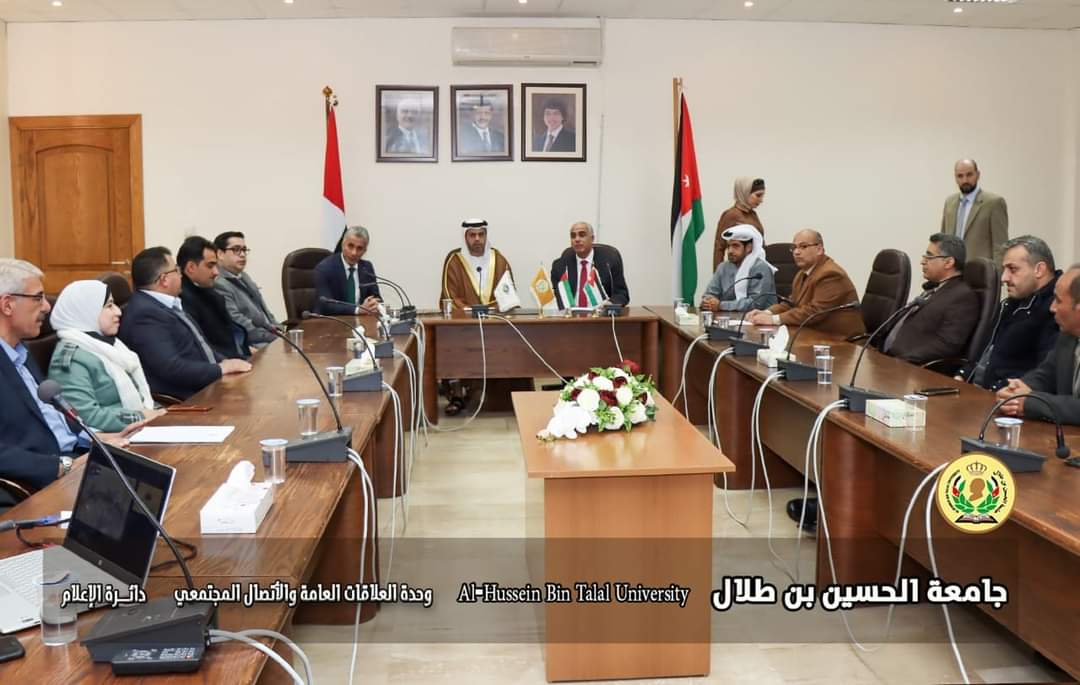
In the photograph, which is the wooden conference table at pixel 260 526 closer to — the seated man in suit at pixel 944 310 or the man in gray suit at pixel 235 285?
the man in gray suit at pixel 235 285

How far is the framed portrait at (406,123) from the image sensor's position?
7.41 meters

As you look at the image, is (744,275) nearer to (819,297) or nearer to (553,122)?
(819,297)

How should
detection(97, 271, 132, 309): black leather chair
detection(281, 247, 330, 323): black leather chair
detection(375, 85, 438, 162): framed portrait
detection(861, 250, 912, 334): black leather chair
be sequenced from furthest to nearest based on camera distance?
detection(375, 85, 438, 162): framed portrait → detection(281, 247, 330, 323): black leather chair → detection(861, 250, 912, 334): black leather chair → detection(97, 271, 132, 309): black leather chair

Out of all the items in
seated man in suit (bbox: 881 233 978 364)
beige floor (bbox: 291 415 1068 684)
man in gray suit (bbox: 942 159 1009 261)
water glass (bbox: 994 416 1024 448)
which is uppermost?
man in gray suit (bbox: 942 159 1009 261)

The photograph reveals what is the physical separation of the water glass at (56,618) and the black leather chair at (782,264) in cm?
573

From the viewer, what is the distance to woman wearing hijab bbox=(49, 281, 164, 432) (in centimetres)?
322

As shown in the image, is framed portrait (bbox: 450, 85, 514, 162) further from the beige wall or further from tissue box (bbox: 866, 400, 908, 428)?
tissue box (bbox: 866, 400, 908, 428)

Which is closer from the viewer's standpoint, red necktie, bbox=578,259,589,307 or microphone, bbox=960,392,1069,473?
microphone, bbox=960,392,1069,473

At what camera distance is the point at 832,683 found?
8.34 ft

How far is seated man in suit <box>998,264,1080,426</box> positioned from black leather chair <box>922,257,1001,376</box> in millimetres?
1172

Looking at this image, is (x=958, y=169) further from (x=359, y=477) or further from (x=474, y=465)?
(x=359, y=477)

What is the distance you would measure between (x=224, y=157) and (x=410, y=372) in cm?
364

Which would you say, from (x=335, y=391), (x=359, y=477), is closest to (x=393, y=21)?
(x=335, y=391)

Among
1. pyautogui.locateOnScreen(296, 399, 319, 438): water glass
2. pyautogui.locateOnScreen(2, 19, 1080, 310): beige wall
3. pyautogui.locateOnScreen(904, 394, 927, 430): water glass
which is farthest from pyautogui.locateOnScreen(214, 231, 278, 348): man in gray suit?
pyautogui.locateOnScreen(904, 394, 927, 430): water glass
